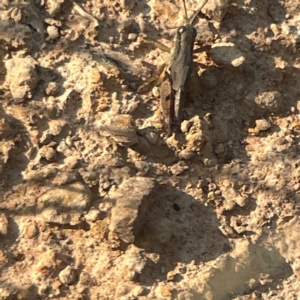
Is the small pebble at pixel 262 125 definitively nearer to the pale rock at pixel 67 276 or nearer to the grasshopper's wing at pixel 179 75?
the grasshopper's wing at pixel 179 75

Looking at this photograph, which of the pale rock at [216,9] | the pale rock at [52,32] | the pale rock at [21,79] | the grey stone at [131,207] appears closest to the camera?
the grey stone at [131,207]

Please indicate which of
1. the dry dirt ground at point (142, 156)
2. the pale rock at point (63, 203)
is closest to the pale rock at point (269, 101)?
the dry dirt ground at point (142, 156)

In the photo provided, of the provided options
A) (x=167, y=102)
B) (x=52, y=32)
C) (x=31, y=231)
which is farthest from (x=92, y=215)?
(x=52, y=32)

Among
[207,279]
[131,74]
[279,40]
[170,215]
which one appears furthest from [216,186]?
[279,40]

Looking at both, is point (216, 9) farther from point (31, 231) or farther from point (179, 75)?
point (31, 231)

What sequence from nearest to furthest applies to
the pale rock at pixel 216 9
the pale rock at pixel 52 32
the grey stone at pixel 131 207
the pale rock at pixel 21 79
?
the grey stone at pixel 131 207
the pale rock at pixel 21 79
the pale rock at pixel 52 32
the pale rock at pixel 216 9

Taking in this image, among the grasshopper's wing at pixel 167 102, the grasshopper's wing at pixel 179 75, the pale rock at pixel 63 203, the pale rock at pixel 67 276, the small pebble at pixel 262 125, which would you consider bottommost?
the pale rock at pixel 67 276

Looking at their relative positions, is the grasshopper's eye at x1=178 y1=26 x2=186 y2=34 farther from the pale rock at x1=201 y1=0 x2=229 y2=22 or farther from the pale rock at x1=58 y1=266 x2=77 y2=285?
the pale rock at x1=58 y1=266 x2=77 y2=285
